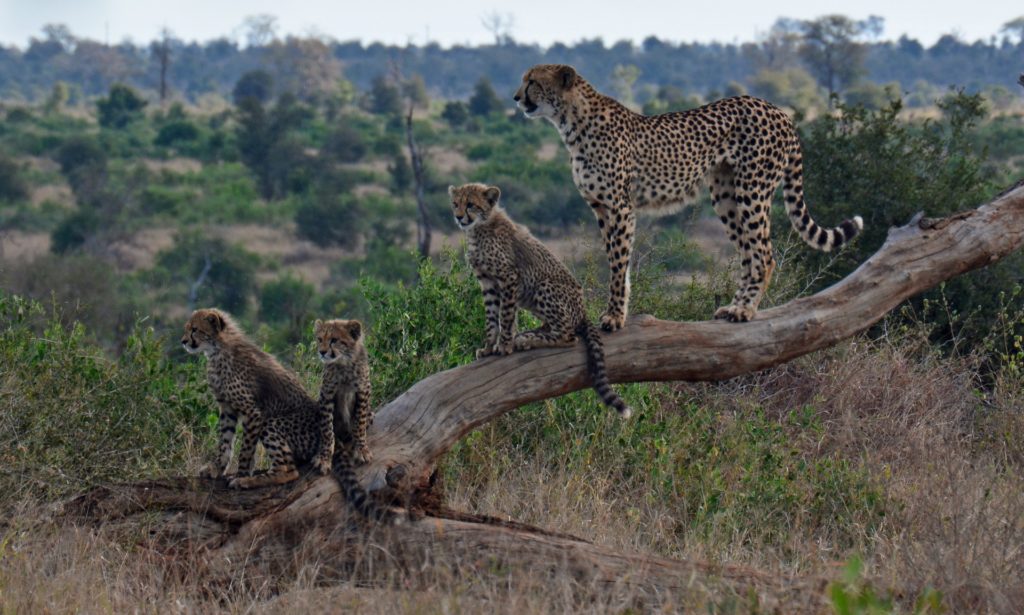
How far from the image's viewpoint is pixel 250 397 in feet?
14.5

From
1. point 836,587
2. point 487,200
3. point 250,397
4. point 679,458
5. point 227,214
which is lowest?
point 227,214

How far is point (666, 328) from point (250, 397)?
156 cm

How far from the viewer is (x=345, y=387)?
170 inches

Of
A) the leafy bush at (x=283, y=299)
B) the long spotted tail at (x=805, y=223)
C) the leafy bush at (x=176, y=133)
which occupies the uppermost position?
the long spotted tail at (x=805, y=223)

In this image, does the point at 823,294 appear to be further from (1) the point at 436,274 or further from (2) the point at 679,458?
(1) the point at 436,274

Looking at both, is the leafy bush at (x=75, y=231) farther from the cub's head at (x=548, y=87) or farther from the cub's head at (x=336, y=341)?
the cub's head at (x=336, y=341)

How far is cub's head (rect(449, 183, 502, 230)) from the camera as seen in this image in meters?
4.91

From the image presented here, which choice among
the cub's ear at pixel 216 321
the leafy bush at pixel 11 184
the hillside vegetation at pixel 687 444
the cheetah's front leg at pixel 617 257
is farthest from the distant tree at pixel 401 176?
the cub's ear at pixel 216 321

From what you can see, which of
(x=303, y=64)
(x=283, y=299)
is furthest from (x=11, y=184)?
(x=303, y=64)

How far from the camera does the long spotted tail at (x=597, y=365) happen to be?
4.60 m

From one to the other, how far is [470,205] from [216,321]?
3.44ft

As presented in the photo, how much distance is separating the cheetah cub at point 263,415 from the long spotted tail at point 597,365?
93cm

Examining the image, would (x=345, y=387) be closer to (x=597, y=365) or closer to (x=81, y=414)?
(x=597, y=365)

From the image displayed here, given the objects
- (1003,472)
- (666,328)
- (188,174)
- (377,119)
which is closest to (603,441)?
(666,328)
